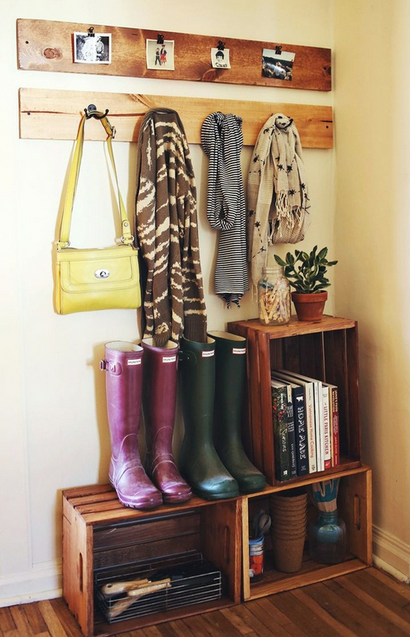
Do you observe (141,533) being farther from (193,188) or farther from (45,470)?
(193,188)

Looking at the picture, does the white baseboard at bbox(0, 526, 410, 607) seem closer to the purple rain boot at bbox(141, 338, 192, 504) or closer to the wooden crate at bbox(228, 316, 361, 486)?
the wooden crate at bbox(228, 316, 361, 486)

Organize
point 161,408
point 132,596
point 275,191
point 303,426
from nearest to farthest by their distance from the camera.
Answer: point 132,596
point 161,408
point 303,426
point 275,191

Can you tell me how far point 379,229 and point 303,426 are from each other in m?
0.75

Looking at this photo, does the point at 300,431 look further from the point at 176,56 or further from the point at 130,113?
the point at 176,56

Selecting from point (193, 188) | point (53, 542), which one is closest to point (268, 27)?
point (193, 188)

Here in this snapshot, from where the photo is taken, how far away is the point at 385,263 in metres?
2.50

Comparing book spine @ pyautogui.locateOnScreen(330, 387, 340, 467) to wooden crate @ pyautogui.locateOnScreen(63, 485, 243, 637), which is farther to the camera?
book spine @ pyautogui.locateOnScreen(330, 387, 340, 467)

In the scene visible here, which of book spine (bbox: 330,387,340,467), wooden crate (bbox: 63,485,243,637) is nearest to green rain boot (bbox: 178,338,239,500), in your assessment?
wooden crate (bbox: 63,485,243,637)

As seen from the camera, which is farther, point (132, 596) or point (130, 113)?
point (130, 113)

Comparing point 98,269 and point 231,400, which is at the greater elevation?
point 98,269

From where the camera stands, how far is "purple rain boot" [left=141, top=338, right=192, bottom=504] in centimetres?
230

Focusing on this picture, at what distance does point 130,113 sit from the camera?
2383 mm

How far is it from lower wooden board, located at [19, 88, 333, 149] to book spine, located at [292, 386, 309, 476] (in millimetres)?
936

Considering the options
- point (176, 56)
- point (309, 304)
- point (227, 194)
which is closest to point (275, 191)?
point (227, 194)
